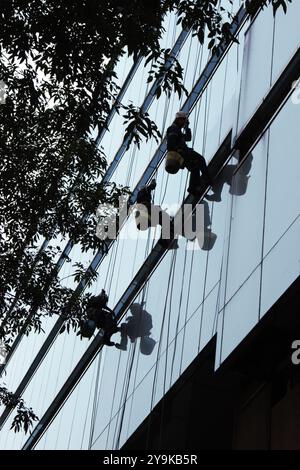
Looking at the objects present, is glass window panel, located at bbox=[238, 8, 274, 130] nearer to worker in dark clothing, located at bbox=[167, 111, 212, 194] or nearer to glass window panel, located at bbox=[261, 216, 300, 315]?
worker in dark clothing, located at bbox=[167, 111, 212, 194]

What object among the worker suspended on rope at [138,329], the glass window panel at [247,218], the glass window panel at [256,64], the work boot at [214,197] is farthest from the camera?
the worker suspended on rope at [138,329]

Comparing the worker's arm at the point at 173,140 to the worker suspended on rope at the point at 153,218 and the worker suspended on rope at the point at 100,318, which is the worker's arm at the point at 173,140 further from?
the worker suspended on rope at the point at 100,318

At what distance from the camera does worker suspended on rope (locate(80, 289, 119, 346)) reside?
12283 mm

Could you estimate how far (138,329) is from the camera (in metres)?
14.0

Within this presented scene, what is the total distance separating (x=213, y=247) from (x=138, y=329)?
304 centimetres

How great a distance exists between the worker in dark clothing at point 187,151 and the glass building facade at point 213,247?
31 cm

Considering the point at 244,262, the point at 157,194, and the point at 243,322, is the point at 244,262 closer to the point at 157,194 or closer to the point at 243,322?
the point at 243,322

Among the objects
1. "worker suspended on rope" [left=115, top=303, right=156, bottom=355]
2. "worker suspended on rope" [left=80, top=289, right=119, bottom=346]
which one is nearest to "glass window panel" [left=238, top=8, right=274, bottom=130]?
"worker suspended on rope" [left=80, top=289, right=119, bottom=346]

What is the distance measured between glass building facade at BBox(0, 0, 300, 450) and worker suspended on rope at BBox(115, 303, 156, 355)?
0.44 feet

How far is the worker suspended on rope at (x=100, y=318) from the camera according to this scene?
12.3 meters

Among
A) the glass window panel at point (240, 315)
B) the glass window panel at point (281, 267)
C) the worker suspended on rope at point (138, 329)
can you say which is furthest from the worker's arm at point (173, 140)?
the glass window panel at point (281, 267)

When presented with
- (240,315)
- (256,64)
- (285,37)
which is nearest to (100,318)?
(256,64)

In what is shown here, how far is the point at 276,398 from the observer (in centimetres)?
949

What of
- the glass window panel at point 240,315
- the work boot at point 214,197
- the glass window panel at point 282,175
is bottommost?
the glass window panel at point 240,315
